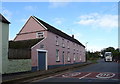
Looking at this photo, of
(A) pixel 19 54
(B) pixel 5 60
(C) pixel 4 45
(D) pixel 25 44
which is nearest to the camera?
(B) pixel 5 60

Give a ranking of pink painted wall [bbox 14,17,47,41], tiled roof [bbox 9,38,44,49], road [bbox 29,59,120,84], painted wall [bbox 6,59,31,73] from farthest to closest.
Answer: pink painted wall [bbox 14,17,47,41], tiled roof [bbox 9,38,44,49], painted wall [bbox 6,59,31,73], road [bbox 29,59,120,84]

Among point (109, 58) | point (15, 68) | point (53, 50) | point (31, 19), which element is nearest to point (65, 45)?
point (53, 50)

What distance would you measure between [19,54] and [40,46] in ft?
14.9

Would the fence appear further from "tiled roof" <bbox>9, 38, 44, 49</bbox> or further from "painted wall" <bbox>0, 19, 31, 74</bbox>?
"tiled roof" <bbox>9, 38, 44, 49</bbox>

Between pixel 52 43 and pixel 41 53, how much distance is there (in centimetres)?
400

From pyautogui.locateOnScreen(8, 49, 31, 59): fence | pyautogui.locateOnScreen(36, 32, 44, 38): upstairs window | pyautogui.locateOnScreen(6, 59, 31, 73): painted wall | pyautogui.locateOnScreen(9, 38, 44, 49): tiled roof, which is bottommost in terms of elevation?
pyautogui.locateOnScreen(6, 59, 31, 73): painted wall

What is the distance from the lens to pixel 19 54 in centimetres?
1722

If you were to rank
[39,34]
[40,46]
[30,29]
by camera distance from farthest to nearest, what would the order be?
[30,29]
[39,34]
[40,46]

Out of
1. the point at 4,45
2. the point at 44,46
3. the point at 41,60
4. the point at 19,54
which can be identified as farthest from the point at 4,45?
the point at 44,46

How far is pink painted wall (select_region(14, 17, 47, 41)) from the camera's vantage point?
25.7 metres

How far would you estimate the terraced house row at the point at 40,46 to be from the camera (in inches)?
770

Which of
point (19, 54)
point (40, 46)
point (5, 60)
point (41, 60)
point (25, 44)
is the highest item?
point (25, 44)

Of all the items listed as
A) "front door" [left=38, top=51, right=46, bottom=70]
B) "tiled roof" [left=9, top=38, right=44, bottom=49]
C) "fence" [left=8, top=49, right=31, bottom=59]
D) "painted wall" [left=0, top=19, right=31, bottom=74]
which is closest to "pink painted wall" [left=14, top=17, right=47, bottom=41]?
"tiled roof" [left=9, top=38, right=44, bottom=49]

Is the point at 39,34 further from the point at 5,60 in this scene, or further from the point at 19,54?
the point at 5,60
